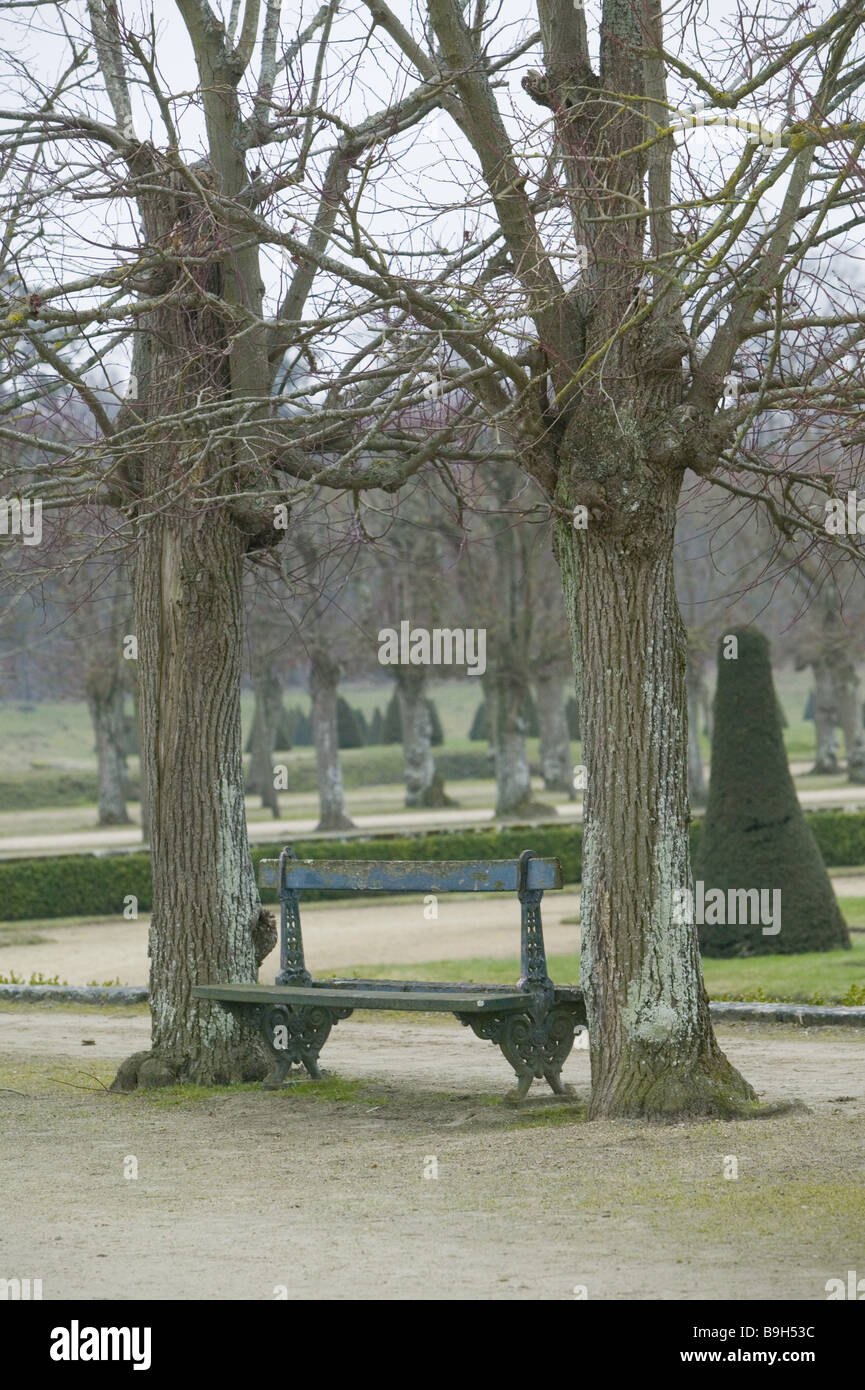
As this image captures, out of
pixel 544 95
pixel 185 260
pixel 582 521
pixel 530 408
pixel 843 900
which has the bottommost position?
pixel 843 900

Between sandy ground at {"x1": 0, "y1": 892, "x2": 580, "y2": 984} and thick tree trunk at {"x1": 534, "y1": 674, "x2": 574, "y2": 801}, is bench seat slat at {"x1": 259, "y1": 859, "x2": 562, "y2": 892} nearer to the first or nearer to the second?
sandy ground at {"x1": 0, "y1": 892, "x2": 580, "y2": 984}

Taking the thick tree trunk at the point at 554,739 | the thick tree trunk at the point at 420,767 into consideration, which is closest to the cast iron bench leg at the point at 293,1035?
the thick tree trunk at the point at 554,739

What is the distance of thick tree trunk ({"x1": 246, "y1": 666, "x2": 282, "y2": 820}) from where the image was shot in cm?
4416

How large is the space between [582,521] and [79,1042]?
6590 millimetres

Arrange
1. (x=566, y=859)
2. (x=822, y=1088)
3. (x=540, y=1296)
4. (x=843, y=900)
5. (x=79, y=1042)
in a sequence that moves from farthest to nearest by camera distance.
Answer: (x=566, y=859) < (x=843, y=900) < (x=79, y=1042) < (x=822, y=1088) < (x=540, y=1296)

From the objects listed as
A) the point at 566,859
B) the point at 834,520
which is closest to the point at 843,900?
the point at 566,859

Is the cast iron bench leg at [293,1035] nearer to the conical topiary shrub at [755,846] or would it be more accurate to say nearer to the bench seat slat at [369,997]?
the bench seat slat at [369,997]

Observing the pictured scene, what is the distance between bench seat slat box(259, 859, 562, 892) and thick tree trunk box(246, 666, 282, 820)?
1203 inches

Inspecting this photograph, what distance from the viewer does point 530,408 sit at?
7.34m

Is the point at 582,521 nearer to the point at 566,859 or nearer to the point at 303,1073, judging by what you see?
the point at 303,1073

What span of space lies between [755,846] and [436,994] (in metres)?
9.10

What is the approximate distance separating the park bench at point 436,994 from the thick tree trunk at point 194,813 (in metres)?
0.27

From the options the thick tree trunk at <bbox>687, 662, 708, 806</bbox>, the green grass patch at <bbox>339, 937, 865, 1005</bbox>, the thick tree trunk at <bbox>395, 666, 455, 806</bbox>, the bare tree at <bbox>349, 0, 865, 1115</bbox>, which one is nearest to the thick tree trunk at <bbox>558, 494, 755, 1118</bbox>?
the bare tree at <bbox>349, 0, 865, 1115</bbox>

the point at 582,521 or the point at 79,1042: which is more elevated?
the point at 582,521
